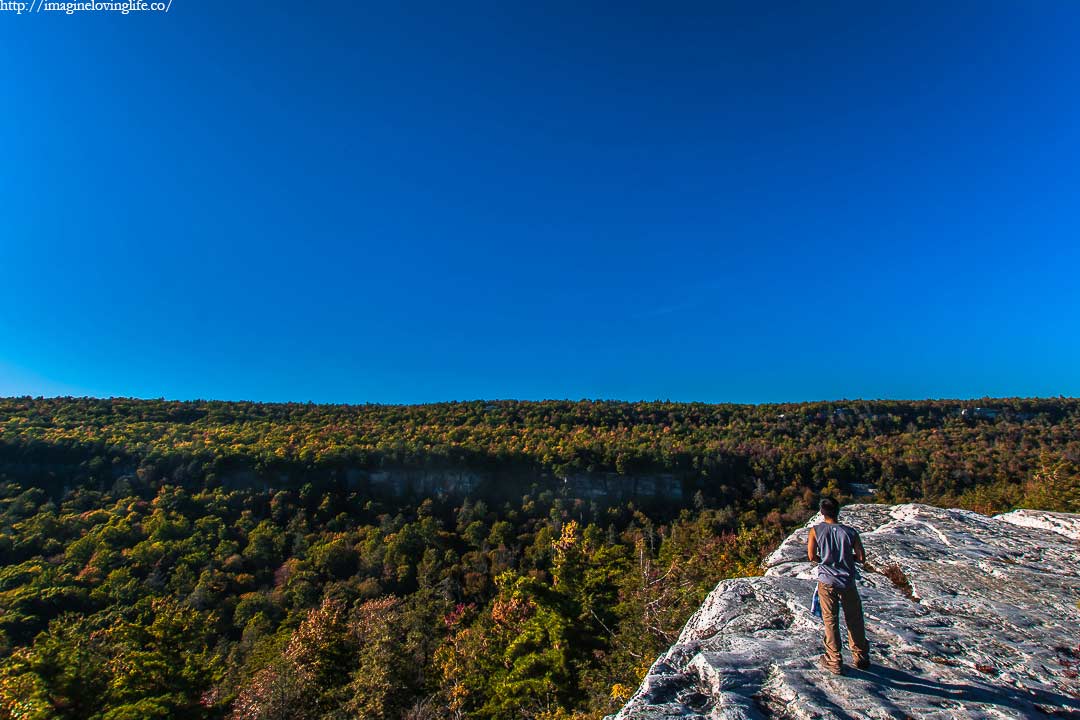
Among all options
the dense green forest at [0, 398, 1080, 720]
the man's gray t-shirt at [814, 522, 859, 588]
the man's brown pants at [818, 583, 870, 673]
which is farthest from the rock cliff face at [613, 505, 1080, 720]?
the dense green forest at [0, 398, 1080, 720]

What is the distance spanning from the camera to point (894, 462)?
61938mm

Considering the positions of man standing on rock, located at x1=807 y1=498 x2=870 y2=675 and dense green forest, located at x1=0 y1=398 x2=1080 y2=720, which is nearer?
man standing on rock, located at x1=807 y1=498 x2=870 y2=675

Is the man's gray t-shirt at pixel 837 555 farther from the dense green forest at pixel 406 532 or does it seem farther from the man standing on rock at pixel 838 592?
the dense green forest at pixel 406 532

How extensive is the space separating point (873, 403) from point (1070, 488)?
286 feet

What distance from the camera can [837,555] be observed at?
5863mm

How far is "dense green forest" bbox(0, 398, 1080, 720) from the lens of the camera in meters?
19.0

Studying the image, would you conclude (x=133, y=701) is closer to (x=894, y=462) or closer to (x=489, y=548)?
(x=489, y=548)

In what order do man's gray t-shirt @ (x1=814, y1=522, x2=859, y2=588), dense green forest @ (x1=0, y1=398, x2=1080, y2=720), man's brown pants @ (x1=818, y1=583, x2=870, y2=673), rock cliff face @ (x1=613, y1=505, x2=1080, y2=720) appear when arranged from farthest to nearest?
dense green forest @ (x1=0, y1=398, x2=1080, y2=720) < man's gray t-shirt @ (x1=814, y1=522, x2=859, y2=588) < man's brown pants @ (x1=818, y1=583, x2=870, y2=673) < rock cliff face @ (x1=613, y1=505, x2=1080, y2=720)

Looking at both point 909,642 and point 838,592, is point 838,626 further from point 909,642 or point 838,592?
point 909,642

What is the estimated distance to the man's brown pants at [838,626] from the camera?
18.5 ft

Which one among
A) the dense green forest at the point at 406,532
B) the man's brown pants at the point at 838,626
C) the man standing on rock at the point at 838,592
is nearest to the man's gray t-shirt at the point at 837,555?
the man standing on rock at the point at 838,592

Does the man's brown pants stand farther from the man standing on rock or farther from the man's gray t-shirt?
the man's gray t-shirt

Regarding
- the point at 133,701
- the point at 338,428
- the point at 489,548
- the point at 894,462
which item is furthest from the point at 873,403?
the point at 133,701

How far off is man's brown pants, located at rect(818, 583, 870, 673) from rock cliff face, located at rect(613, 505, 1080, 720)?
16cm
